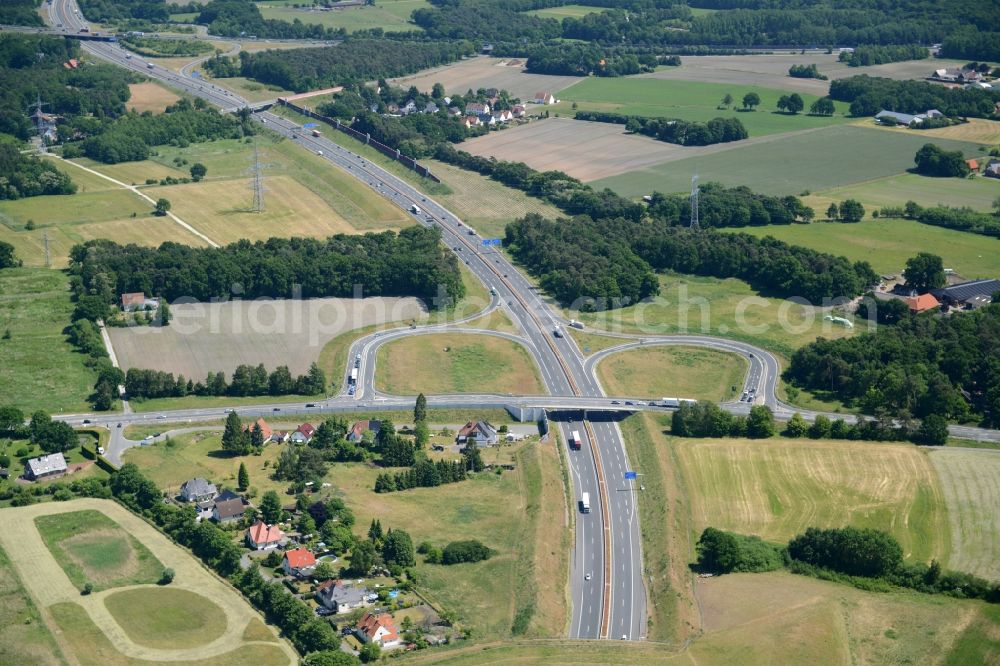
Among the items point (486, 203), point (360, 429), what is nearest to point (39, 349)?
point (360, 429)

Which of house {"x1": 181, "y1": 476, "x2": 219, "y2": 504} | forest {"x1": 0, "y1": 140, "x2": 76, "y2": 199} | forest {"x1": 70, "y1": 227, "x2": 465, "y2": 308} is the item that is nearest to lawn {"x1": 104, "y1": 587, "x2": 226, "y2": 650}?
house {"x1": 181, "y1": 476, "x2": 219, "y2": 504}

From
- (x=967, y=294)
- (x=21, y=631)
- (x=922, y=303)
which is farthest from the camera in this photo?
(x=967, y=294)

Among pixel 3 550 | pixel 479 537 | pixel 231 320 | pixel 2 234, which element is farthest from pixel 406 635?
pixel 2 234

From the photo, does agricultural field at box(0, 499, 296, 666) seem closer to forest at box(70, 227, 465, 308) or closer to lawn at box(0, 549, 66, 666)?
lawn at box(0, 549, 66, 666)

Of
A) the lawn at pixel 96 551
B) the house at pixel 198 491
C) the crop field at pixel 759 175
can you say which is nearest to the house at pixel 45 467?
the lawn at pixel 96 551

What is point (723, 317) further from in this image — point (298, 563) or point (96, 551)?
point (96, 551)

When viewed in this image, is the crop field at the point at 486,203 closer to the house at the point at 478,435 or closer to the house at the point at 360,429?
the house at the point at 478,435

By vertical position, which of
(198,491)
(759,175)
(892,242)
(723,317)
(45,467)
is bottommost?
(198,491)
